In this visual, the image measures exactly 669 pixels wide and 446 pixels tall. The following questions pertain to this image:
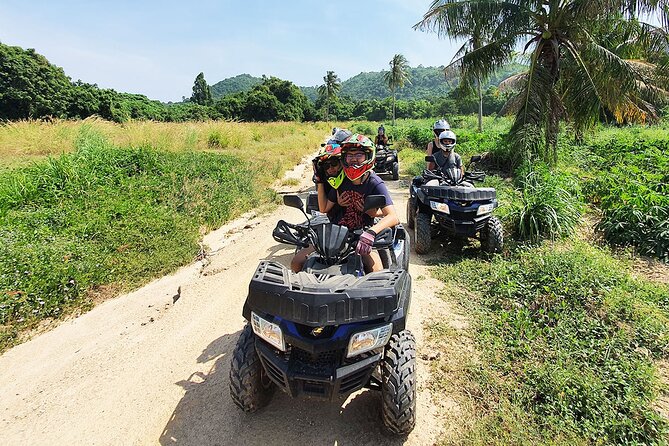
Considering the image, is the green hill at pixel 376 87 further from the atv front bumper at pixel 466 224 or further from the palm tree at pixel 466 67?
the atv front bumper at pixel 466 224

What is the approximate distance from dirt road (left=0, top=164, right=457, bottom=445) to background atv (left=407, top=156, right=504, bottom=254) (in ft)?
2.61

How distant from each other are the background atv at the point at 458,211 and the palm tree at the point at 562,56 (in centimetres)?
565

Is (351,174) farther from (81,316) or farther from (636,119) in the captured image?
(636,119)

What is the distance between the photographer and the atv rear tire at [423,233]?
5.32m

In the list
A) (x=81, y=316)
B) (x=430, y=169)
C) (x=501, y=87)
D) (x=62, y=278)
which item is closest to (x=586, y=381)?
(x=430, y=169)

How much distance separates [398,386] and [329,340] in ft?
1.77

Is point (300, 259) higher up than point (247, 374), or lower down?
higher up

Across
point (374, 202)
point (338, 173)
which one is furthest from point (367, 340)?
point (338, 173)

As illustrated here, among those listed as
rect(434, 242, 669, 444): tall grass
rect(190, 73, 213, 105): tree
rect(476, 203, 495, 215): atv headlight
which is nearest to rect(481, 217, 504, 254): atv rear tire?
rect(476, 203, 495, 215): atv headlight

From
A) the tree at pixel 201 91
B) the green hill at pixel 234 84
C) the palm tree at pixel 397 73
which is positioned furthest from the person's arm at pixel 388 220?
the green hill at pixel 234 84

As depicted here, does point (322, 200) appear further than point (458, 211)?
No

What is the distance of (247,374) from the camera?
2.37 metres

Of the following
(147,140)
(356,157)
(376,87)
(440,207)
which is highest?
(376,87)

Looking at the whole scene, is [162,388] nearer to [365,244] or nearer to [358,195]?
→ [365,244]
